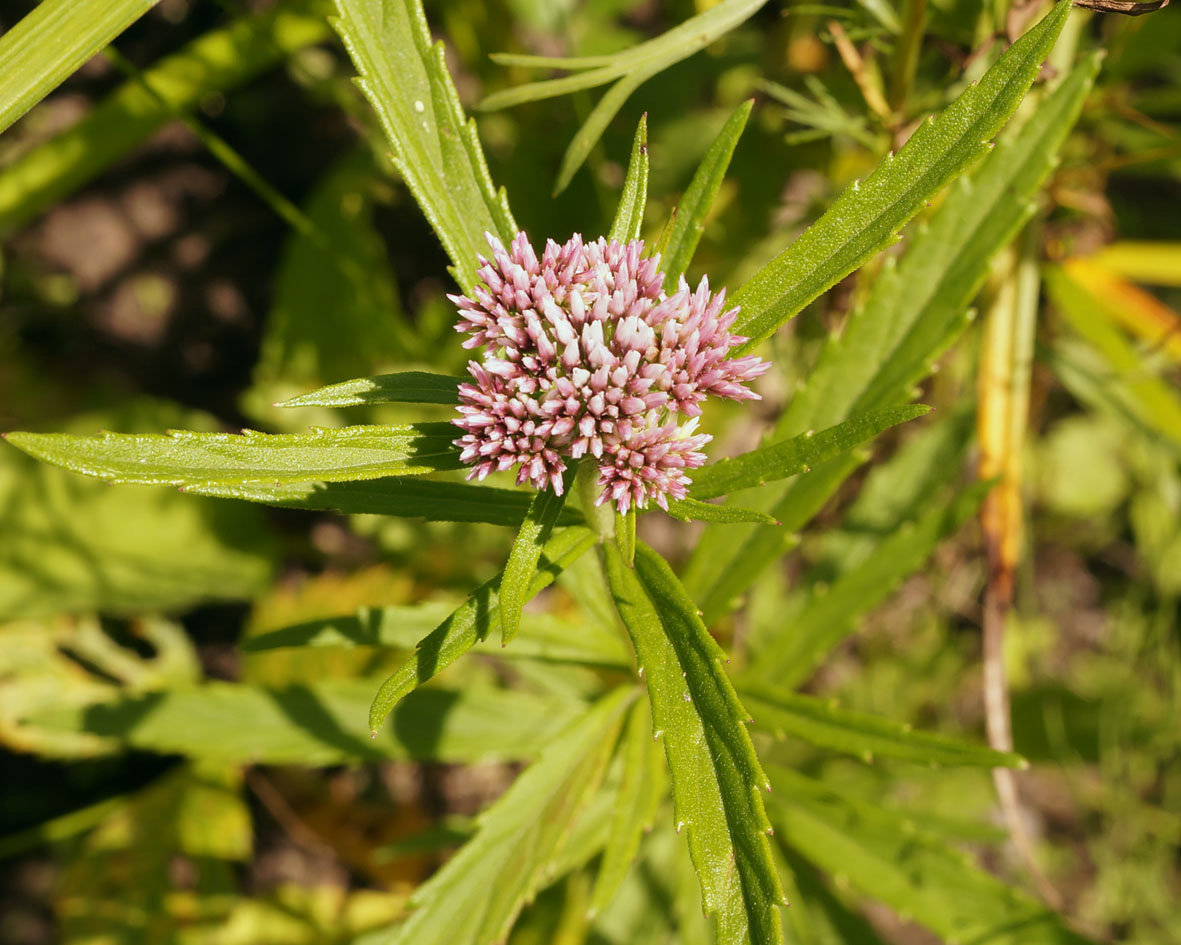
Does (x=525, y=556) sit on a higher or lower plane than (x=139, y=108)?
lower

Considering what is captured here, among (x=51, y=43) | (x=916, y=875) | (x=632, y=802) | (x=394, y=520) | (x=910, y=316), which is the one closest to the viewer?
(x=51, y=43)

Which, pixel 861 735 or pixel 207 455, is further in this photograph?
pixel 861 735

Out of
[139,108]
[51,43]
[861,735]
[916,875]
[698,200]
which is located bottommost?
[916,875]

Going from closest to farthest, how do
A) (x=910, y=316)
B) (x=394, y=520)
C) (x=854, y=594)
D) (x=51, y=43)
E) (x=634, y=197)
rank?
(x=634, y=197)
(x=51, y=43)
(x=910, y=316)
(x=854, y=594)
(x=394, y=520)

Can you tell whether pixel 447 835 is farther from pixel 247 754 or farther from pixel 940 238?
pixel 940 238

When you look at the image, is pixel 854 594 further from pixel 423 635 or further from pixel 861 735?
pixel 423 635

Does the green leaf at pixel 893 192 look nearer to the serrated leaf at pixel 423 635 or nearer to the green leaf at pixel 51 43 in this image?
the serrated leaf at pixel 423 635

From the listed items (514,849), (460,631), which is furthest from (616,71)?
(514,849)

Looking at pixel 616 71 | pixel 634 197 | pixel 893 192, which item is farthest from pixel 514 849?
pixel 616 71

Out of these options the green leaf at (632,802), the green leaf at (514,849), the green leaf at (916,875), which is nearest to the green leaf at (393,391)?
the green leaf at (632,802)
